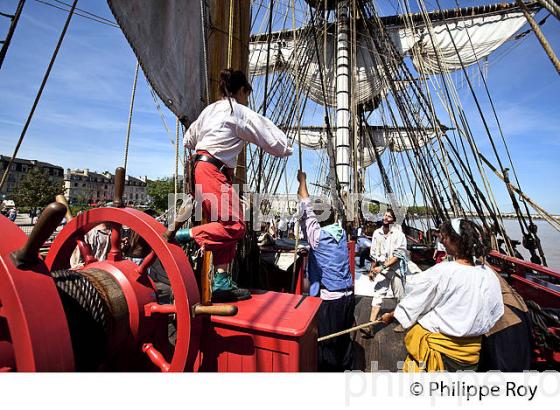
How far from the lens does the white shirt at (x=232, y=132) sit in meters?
1.73

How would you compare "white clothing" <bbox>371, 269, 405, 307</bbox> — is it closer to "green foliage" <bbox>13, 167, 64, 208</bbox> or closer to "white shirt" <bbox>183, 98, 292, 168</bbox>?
"white shirt" <bbox>183, 98, 292, 168</bbox>

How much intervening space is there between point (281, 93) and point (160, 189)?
34.2 m

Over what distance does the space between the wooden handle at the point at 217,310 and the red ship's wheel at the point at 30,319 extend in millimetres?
476

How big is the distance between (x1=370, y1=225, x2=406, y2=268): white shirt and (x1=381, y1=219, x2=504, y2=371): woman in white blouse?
8.12ft

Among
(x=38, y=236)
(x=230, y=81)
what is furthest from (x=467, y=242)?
(x=38, y=236)

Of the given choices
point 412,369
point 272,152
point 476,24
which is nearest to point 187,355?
point 272,152

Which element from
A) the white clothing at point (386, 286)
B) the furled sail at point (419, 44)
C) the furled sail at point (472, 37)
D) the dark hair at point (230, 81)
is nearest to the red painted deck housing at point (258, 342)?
the dark hair at point (230, 81)

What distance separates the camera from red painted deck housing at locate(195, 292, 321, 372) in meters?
1.36

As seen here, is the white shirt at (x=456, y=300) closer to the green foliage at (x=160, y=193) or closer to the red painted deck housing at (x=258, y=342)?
the red painted deck housing at (x=258, y=342)

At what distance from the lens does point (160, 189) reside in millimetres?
41719

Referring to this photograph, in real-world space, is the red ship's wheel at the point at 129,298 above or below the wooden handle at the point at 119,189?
below

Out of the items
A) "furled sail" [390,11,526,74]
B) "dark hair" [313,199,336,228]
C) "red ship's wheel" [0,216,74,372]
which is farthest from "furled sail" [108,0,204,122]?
"furled sail" [390,11,526,74]

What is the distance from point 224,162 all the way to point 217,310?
0.85m
